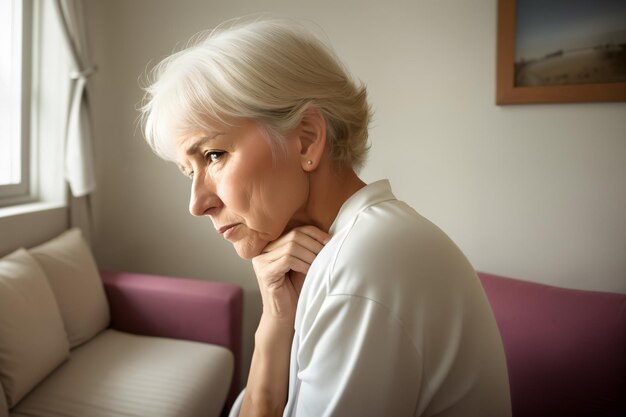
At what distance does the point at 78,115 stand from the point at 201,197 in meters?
1.85

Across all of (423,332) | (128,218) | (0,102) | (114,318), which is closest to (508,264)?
(423,332)

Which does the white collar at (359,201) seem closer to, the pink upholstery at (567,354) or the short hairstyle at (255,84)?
the short hairstyle at (255,84)

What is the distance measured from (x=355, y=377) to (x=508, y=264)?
1851 millimetres

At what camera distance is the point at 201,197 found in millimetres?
856

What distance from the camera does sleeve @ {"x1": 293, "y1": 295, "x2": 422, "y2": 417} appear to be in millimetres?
596

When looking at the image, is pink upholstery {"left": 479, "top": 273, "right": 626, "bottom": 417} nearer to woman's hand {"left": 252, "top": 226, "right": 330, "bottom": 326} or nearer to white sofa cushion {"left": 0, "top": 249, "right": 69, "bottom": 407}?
woman's hand {"left": 252, "top": 226, "right": 330, "bottom": 326}

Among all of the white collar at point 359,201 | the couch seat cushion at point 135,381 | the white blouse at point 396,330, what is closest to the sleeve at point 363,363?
the white blouse at point 396,330

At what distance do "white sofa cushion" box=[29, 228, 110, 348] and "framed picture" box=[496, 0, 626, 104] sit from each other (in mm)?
2099

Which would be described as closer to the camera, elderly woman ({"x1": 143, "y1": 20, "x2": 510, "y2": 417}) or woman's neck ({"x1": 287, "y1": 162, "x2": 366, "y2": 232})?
elderly woman ({"x1": 143, "y1": 20, "x2": 510, "y2": 417})

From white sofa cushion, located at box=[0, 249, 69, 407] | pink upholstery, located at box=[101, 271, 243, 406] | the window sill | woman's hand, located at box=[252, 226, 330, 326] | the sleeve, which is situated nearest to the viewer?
the sleeve

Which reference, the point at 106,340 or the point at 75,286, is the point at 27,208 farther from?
the point at 106,340

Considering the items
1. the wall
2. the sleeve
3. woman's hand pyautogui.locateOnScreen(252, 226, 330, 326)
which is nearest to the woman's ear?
woman's hand pyautogui.locateOnScreen(252, 226, 330, 326)

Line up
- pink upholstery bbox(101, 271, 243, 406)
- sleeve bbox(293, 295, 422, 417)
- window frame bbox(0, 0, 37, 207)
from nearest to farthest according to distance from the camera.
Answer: sleeve bbox(293, 295, 422, 417)
pink upholstery bbox(101, 271, 243, 406)
window frame bbox(0, 0, 37, 207)

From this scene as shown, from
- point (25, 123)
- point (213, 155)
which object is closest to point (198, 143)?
point (213, 155)
